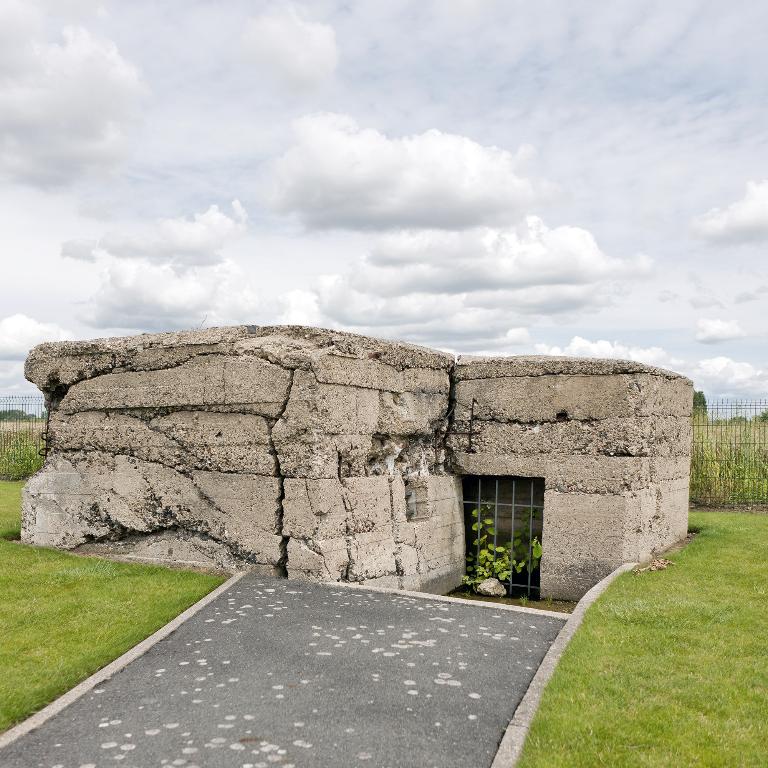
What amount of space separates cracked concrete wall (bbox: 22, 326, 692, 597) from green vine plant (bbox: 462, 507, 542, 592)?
11.2 inches

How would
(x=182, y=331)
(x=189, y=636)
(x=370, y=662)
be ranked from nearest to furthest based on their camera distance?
1. (x=370, y=662)
2. (x=189, y=636)
3. (x=182, y=331)

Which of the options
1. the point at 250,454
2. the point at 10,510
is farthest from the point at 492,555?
the point at 10,510

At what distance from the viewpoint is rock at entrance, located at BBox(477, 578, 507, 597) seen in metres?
9.39

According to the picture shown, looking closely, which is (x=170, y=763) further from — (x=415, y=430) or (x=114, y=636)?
(x=415, y=430)

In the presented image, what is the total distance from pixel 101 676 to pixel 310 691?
148 centimetres

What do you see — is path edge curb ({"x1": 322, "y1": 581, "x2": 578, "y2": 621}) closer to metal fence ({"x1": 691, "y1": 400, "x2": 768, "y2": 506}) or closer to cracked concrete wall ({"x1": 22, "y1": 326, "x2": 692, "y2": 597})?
cracked concrete wall ({"x1": 22, "y1": 326, "x2": 692, "y2": 597})

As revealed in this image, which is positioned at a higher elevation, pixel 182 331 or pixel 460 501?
pixel 182 331

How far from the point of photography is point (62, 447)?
8.96m

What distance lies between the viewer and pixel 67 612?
22.1 ft

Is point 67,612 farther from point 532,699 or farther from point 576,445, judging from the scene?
point 576,445

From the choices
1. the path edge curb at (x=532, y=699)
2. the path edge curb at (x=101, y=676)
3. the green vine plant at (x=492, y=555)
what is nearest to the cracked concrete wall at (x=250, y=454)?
the green vine plant at (x=492, y=555)

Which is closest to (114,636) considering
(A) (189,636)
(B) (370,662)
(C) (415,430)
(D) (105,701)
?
(A) (189,636)

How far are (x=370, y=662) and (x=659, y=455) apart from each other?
17.4ft

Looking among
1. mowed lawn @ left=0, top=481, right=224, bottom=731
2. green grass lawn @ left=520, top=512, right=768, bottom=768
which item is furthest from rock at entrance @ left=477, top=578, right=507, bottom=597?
mowed lawn @ left=0, top=481, right=224, bottom=731
